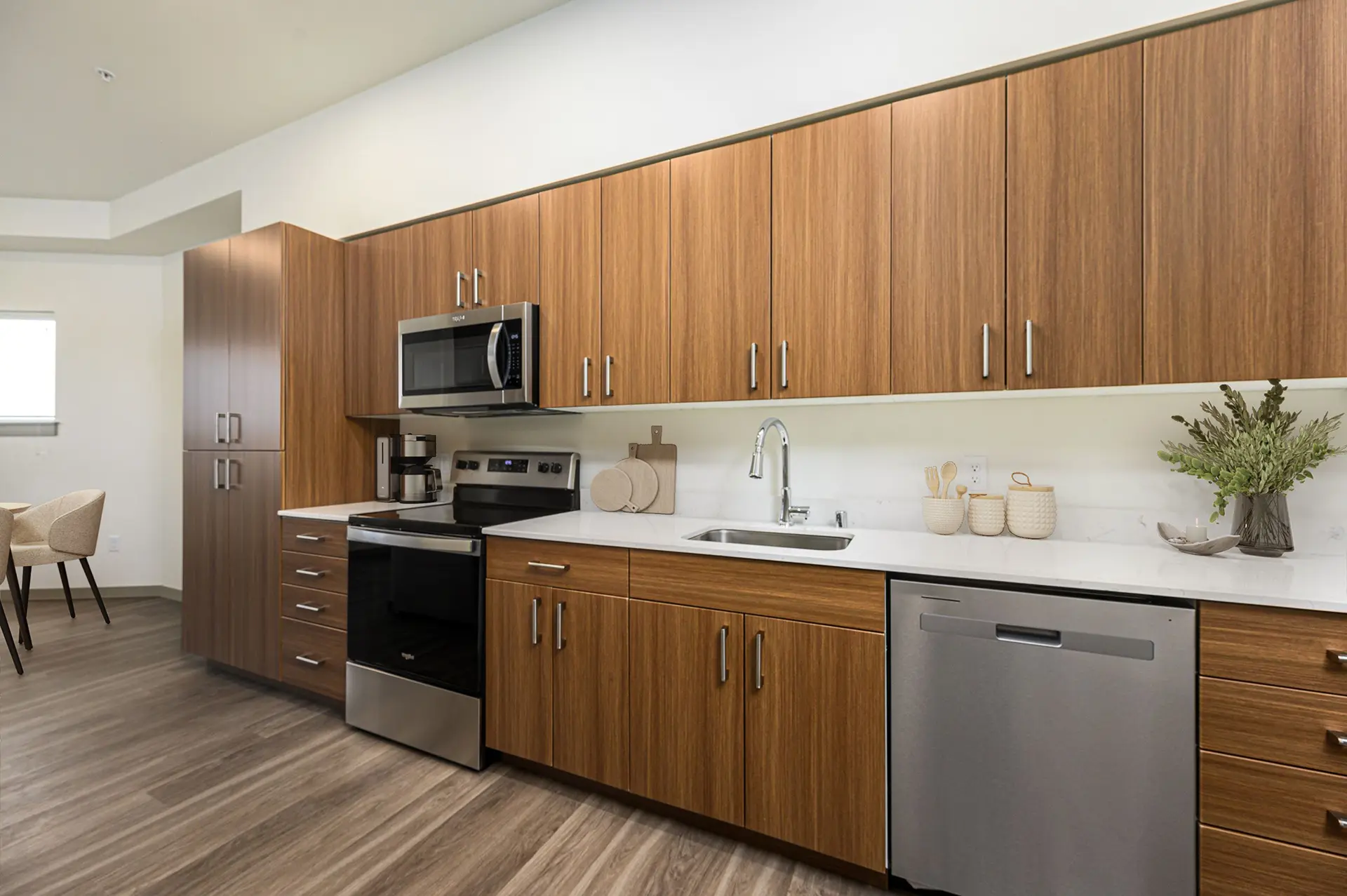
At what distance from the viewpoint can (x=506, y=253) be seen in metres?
2.45

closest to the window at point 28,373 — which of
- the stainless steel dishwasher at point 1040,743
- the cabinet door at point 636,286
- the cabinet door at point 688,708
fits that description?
the cabinet door at point 636,286

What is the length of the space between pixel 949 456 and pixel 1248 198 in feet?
3.17

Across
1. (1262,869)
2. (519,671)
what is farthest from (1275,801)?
(519,671)

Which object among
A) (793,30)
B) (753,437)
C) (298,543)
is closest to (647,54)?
(793,30)

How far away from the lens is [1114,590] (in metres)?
1.24

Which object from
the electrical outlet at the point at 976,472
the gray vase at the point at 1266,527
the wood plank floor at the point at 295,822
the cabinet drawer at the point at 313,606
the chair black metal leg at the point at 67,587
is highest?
the electrical outlet at the point at 976,472

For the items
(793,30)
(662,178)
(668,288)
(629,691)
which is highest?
(793,30)

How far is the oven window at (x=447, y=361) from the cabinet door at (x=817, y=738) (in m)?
1.55

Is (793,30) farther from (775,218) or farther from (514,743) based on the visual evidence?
(514,743)

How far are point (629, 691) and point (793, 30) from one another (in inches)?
92.5

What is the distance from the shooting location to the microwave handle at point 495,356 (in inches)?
91.6

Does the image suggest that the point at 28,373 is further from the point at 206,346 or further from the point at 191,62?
the point at 191,62

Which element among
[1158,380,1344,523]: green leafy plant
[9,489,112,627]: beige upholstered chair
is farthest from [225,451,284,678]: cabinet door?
[1158,380,1344,523]: green leafy plant

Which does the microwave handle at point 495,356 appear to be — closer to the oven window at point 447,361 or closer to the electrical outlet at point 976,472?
the oven window at point 447,361
